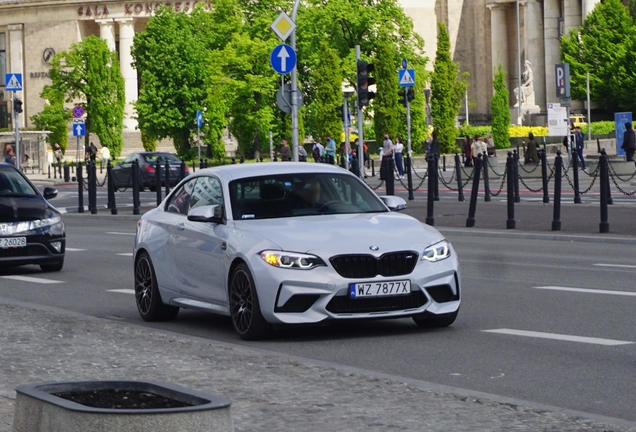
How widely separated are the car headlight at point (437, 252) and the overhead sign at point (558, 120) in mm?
40426

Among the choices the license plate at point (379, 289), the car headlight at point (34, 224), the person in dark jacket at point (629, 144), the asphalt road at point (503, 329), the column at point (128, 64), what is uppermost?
the column at point (128, 64)

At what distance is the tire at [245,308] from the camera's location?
11016 mm

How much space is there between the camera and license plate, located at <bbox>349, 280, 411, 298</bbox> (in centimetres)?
1084

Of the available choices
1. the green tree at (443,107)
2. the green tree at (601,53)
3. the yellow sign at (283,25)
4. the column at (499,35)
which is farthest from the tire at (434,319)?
the column at (499,35)

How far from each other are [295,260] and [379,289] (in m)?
0.67

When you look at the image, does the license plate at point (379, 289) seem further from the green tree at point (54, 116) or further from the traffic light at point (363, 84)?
the green tree at point (54, 116)

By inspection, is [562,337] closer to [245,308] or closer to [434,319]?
[434,319]

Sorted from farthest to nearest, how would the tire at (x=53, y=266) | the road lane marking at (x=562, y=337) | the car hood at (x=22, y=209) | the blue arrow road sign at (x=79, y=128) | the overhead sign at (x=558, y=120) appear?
the blue arrow road sign at (x=79, y=128) < the overhead sign at (x=558, y=120) < the tire at (x=53, y=266) < the car hood at (x=22, y=209) < the road lane marking at (x=562, y=337)

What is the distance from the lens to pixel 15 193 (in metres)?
19.3

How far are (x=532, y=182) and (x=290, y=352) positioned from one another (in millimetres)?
34187

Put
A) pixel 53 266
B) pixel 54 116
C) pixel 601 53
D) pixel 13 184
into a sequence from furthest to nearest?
pixel 54 116, pixel 601 53, pixel 13 184, pixel 53 266

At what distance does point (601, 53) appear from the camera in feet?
291

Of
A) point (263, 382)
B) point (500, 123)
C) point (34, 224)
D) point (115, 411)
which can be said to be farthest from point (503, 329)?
point (500, 123)

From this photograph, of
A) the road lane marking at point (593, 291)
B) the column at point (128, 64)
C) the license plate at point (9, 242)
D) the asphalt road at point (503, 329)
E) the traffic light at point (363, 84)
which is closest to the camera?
the asphalt road at point (503, 329)
